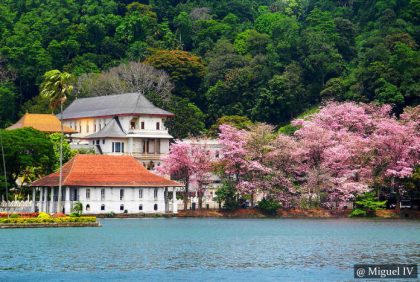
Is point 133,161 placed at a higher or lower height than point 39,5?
lower

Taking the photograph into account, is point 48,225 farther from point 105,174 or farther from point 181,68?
point 181,68

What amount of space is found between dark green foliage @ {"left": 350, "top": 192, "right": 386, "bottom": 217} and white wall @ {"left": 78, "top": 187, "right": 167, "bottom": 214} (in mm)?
20219

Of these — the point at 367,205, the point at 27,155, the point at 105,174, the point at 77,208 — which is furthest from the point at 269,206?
the point at 27,155

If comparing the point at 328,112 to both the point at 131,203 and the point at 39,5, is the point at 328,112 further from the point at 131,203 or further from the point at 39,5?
the point at 39,5

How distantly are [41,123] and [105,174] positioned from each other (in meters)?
32.1

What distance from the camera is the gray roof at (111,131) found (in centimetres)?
13862

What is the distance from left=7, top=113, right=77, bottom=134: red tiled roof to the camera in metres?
140

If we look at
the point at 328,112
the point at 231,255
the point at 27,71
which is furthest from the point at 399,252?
the point at 27,71

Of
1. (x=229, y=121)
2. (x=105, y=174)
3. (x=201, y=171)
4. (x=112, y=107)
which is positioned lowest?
(x=105, y=174)

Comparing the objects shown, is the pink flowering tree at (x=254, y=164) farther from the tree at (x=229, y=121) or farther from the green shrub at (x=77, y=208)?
the tree at (x=229, y=121)

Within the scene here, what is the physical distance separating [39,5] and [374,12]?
5645 centimetres

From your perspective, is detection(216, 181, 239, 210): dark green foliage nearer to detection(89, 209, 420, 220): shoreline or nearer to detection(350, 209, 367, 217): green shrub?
detection(89, 209, 420, 220): shoreline

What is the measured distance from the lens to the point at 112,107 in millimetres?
144750

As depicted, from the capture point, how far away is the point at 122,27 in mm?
179000
